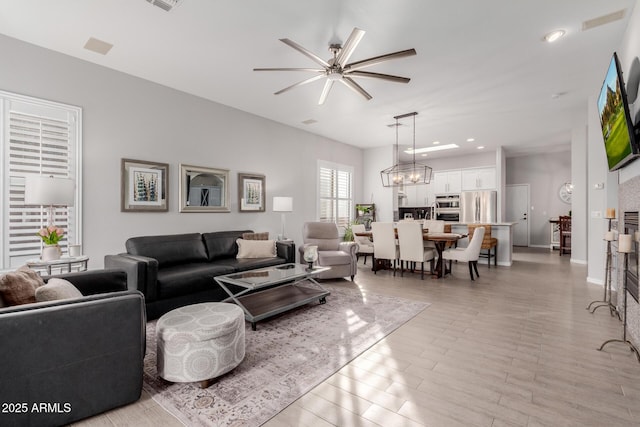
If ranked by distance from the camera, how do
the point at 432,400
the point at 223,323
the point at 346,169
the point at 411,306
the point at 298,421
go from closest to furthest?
1. the point at 298,421
2. the point at 432,400
3. the point at 223,323
4. the point at 411,306
5. the point at 346,169

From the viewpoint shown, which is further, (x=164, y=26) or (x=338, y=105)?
(x=338, y=105)

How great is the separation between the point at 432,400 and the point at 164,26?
376 cm

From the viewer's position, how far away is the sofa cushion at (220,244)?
4.28 metres

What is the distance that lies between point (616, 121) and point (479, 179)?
6677 mm

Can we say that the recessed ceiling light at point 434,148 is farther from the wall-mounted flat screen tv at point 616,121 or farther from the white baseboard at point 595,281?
the wall-mounted flat screen tv at point 616,121

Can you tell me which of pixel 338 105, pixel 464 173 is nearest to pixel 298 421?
pixel 338 105

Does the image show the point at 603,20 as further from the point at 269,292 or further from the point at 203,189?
the point at 203,189

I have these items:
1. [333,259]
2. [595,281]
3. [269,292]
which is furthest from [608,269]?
[269,292]

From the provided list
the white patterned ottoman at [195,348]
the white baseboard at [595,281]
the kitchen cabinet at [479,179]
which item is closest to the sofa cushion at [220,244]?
the white patterned ottoman at [195,348]

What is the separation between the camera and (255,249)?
442 centimetres

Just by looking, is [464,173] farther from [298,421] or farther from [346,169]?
[298,421]

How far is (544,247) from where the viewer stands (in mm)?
9203

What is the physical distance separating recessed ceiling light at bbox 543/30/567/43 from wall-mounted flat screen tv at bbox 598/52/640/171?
599 millimetres

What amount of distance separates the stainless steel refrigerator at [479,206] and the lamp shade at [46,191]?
8.43m
